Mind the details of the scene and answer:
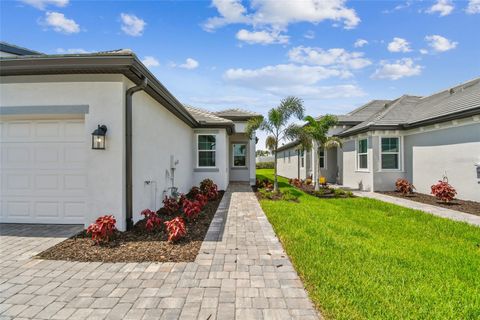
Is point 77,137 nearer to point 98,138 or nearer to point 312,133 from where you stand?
point 98,138

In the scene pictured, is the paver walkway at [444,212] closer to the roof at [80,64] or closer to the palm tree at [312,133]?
the palm tree at [312,133]

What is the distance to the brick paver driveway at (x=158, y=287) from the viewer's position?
2629mm

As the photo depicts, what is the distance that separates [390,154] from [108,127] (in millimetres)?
12998

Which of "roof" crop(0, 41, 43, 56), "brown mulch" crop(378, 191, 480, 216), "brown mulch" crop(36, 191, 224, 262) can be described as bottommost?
"brown mulch" crop(378, 191, 480, 216)

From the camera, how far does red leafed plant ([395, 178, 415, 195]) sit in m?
11.5

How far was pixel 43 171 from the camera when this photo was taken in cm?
572

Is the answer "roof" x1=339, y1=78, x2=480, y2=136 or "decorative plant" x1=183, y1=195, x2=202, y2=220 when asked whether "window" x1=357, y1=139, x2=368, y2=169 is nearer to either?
"roof" x1=339, y1=78, x2=480, y2=136

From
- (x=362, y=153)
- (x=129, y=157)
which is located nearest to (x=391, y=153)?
(x=362, y=153)

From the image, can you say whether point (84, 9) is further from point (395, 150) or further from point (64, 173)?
point (395, 150)

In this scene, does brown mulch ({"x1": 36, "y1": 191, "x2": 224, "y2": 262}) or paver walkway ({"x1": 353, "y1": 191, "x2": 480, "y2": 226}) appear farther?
paver walkway ({"x1": 353, "y1": 191, "x2": 480, "y2": 226})

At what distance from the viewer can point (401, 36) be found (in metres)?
11.1

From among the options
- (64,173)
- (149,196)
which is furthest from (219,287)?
(64,173)

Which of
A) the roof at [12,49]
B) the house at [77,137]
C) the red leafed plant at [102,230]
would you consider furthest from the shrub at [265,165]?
the red leafed plant at [102,230]

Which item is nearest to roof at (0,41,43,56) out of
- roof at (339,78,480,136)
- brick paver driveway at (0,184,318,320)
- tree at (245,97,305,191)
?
brick paver driveway at (0,184,318,320)
